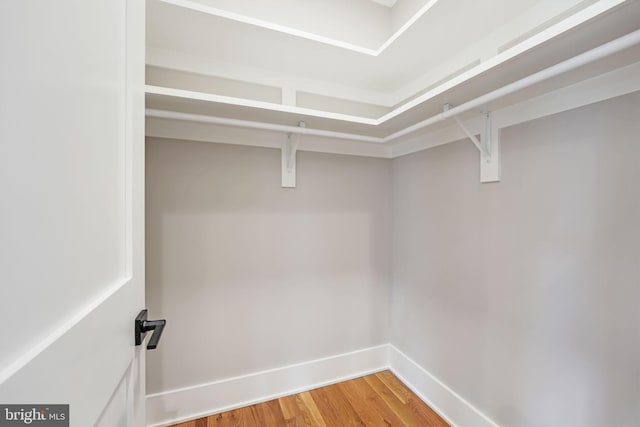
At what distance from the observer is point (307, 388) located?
174 cm

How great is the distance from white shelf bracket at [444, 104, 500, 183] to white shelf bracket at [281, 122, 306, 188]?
854mm

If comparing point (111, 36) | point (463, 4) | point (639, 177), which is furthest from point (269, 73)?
point (639, 177)

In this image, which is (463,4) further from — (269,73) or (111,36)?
(111,36)

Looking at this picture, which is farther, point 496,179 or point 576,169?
Result: point 496,179

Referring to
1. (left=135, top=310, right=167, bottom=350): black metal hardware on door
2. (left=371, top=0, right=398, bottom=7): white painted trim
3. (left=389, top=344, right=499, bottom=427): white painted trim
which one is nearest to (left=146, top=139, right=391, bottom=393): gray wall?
(left=389, top=344, right=499, bottom=427): white painted trim

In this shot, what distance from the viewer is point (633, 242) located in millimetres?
871

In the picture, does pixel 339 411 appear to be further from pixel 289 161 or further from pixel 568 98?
pixel 568 98

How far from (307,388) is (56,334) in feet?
5.68

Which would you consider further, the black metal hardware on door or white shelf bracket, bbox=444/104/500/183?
white shelf bracket, bbox=444/104/500/183

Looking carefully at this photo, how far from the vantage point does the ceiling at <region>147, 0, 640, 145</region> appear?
0.89 metres

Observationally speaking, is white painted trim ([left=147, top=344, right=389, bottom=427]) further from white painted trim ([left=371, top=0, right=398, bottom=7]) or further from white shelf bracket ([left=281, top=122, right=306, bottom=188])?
white painted trim ([left=371, top=0, right=398, bottom=7])

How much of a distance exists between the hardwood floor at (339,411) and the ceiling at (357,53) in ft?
5.42

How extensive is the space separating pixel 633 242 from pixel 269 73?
1.77 meters

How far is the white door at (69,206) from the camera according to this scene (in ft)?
0.94
